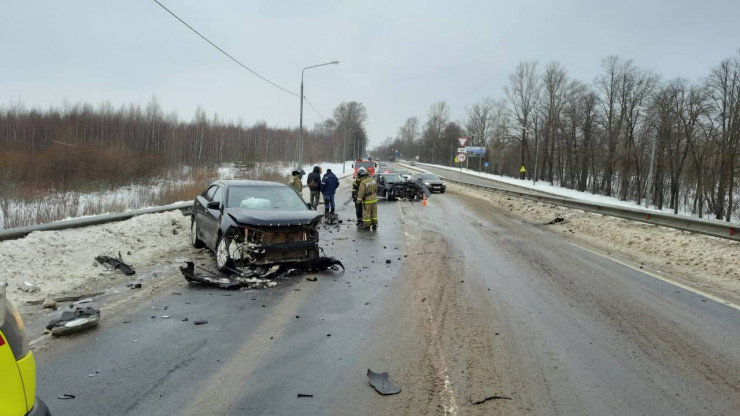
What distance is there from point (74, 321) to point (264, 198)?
13.6 feet

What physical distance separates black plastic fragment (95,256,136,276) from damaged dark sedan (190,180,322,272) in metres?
1.40

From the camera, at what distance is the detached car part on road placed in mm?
1834

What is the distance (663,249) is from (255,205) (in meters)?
9.43

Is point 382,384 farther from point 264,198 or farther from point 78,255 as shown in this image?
point 78,255

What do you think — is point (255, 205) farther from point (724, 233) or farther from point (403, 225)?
point (724, 233)

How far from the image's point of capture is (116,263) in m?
7.71

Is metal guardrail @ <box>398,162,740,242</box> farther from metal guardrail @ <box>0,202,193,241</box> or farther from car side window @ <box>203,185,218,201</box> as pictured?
metal guardrail @ <box>0,202,193,241</box>

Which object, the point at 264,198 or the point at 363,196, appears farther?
the point at 363,196

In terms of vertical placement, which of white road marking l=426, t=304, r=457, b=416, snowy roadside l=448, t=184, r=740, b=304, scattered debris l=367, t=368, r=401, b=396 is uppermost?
snowy roadside l=448, t=184, r=740, b=304

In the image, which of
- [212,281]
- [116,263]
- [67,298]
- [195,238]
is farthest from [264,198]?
Result: [67,298]

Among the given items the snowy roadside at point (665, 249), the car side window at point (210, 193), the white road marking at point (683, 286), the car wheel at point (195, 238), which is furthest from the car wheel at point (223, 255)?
the snowy roadside at point (665, 249)

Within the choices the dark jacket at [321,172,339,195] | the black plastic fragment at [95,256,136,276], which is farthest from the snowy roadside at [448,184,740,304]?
the black plastic fragment at [95,256,136,276]

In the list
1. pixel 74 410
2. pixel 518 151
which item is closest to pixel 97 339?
pixel 74 410

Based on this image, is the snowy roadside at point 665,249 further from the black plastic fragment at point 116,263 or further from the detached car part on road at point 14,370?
the black plastic fragment at point 116,263
